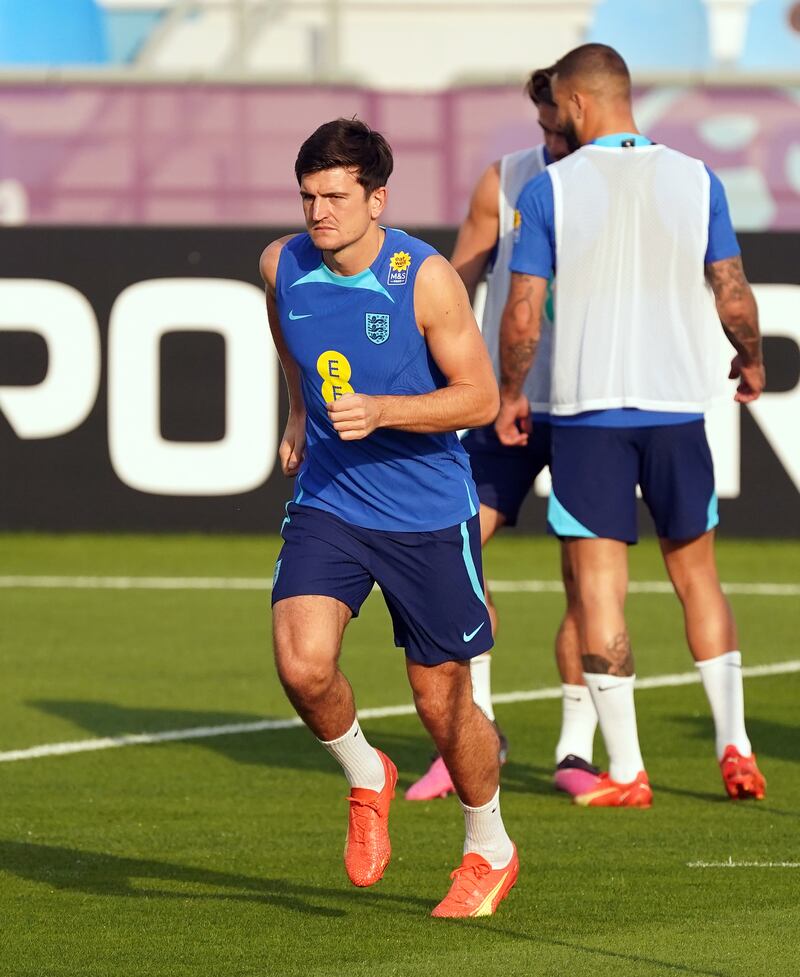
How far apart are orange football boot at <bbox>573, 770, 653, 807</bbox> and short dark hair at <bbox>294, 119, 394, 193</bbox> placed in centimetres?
264

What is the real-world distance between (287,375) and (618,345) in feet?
5.20

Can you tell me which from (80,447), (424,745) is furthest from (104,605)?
(424,745)

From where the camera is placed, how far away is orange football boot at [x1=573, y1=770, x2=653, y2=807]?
7.67 meters

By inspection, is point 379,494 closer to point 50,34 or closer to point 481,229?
point 481,229

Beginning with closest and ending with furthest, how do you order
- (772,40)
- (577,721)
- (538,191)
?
1. (538,191)
2. (577,721)
3. (772,40)

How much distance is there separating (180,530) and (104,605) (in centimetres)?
296

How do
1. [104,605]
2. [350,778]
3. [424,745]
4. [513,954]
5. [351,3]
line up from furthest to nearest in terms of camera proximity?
[351,3] → [104,605] → [424,745] → [350,778] → [513,954]

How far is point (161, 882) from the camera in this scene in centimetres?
653

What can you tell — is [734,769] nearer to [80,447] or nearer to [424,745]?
[424,745]

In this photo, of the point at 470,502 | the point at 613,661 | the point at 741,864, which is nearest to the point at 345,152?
the point at 470,502

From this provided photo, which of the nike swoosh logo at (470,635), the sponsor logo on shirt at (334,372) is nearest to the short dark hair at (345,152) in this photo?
the sponsor logo on shirt at (334,372)

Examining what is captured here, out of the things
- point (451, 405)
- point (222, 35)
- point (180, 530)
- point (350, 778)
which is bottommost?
point (180, 530)

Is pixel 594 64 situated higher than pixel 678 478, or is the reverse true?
pixel 594 64

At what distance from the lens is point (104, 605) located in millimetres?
12742
